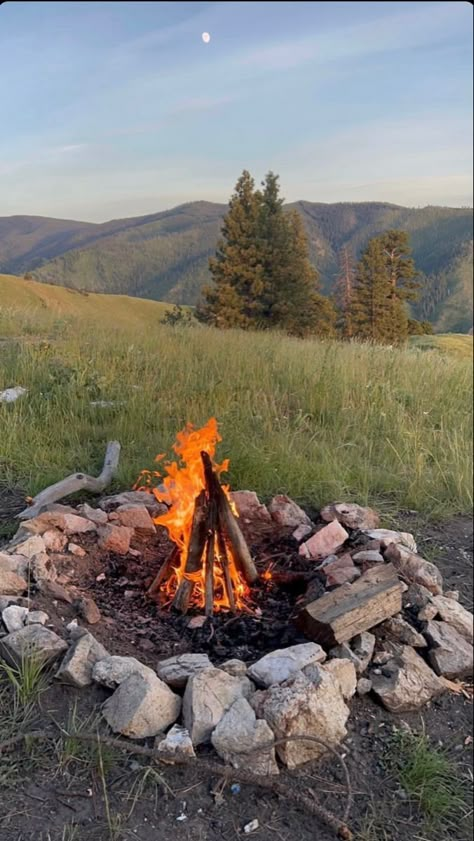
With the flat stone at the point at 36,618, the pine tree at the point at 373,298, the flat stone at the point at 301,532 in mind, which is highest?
the pine tree at the point at 373,298

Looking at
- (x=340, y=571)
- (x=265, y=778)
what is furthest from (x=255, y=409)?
(x=265, y=778)

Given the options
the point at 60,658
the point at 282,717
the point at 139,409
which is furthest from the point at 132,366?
the point at 282,717

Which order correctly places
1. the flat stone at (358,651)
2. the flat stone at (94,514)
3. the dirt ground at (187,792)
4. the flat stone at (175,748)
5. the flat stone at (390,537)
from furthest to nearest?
the flat stone at (94,514), the flat stone at (390,537), the flat stone at (358,651), the flat stone at (175,748), the dirt ground at (187,792)

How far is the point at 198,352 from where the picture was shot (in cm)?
310

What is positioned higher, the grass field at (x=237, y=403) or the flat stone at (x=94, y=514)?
the grass field at (x=237, y=403)

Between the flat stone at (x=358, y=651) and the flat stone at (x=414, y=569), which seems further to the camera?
the flat stone at (x=414, y=569)

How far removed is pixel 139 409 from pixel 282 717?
1.88m

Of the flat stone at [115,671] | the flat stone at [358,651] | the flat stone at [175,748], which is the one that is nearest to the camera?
the flat stone at [175,748]

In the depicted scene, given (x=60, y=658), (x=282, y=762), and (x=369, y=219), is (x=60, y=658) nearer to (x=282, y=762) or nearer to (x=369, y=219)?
(x=282, y=762)

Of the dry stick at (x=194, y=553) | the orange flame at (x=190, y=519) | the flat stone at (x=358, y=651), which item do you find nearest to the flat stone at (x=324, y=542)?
the orange flame at (x=190, y=519)

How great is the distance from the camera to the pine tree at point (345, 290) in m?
2.51

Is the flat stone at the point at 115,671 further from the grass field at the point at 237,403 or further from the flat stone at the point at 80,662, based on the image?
the grass field at the point at 237,403

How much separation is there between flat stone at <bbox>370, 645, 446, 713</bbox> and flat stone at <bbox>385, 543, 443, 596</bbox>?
1.28 ft

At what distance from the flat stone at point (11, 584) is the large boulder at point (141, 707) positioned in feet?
2.19
